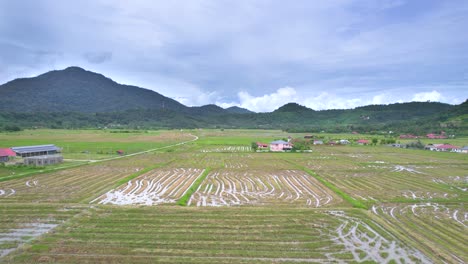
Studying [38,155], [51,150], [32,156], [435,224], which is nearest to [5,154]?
[32,156]

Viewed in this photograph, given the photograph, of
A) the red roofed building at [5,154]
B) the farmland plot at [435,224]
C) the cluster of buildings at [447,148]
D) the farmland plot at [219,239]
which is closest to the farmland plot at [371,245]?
the farmland plot at [219,239]

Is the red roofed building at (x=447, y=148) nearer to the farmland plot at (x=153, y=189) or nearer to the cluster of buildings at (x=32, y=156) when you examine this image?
the farmland plot at (x=153, y=189)

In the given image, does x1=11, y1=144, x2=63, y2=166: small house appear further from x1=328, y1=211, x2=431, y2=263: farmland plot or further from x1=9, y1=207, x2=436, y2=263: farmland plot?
x1=328, y1=211, x2=431, y2=263: farmland plot

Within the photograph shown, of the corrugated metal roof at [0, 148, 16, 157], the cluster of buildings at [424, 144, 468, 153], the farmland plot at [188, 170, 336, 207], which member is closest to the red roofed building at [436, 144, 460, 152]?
the cluster of buildings at [424, 144, 468, 153]

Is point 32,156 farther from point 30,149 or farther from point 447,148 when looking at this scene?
point 447,148

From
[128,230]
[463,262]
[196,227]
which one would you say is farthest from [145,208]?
[463,262]

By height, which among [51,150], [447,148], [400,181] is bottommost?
[400,181]
